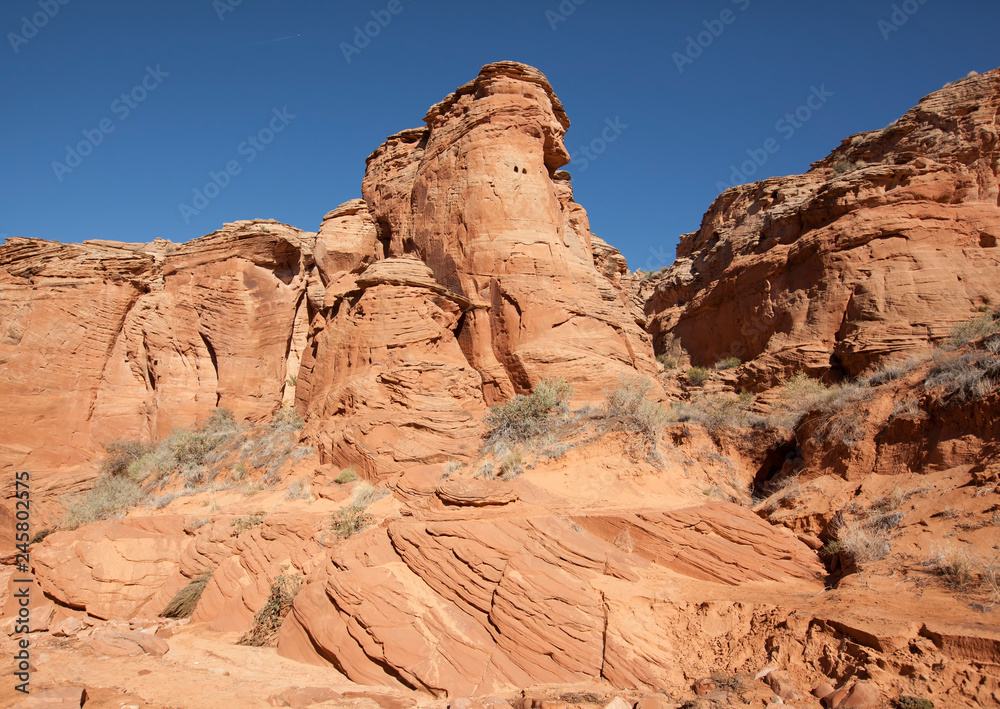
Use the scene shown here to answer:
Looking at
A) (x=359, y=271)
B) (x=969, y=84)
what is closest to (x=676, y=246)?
(x=969, y=84)

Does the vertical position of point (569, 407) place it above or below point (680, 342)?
below

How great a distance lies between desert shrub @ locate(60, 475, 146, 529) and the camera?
49.4ft

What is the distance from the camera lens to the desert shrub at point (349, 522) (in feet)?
36.1

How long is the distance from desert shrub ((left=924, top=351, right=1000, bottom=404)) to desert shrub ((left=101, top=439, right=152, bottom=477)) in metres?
19.7

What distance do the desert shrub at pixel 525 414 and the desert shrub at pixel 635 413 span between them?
1.18 m

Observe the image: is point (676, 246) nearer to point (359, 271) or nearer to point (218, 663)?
point (359, 271)

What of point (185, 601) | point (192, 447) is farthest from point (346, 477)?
point (192, 447)

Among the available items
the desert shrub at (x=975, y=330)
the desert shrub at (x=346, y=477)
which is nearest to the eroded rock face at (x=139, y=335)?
the desert shrub at (x=346, y=477)

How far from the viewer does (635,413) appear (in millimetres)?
12508

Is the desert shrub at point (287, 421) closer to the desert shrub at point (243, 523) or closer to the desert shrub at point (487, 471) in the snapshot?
the desert shrub at point (243, 523)

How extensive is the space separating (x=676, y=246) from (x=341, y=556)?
2912 centimetres

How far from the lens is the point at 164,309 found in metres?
20.6

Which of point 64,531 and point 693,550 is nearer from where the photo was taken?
point 693,550

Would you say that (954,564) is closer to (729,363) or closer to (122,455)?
(729,363)
